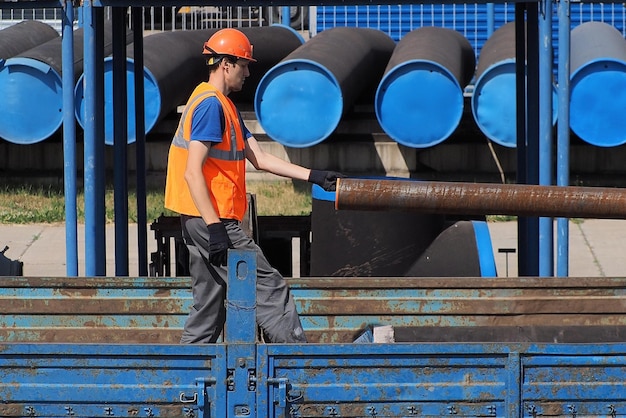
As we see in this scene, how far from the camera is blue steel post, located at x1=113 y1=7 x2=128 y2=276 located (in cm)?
724

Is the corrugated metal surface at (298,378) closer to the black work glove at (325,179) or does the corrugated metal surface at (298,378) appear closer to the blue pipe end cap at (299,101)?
the black work glove at (325,179)

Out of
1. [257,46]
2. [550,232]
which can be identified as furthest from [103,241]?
[257,46]

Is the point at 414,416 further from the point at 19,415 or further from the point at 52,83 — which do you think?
the point at 52,83

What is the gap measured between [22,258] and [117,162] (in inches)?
155

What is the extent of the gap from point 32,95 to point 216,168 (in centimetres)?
815

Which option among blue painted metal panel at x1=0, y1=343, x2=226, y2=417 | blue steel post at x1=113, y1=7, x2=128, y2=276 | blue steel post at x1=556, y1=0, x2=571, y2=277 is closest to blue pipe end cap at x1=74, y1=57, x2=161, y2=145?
blue steel post at x1=113, y1=7, x2=128, y2=276

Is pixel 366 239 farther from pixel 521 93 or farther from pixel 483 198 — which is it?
pixel 483 198

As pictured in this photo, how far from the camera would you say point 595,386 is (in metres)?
3.75

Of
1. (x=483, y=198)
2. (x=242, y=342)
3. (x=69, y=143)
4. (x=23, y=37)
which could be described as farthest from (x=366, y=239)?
(x=23, y=37)

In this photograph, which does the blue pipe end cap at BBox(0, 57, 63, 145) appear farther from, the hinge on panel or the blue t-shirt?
the hinge on panel

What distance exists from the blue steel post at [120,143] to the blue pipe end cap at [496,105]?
19.2 feet

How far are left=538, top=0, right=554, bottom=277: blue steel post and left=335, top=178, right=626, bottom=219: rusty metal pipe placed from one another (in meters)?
2.13

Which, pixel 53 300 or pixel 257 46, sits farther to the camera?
pixel 257 46

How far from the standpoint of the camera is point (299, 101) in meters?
12.4
